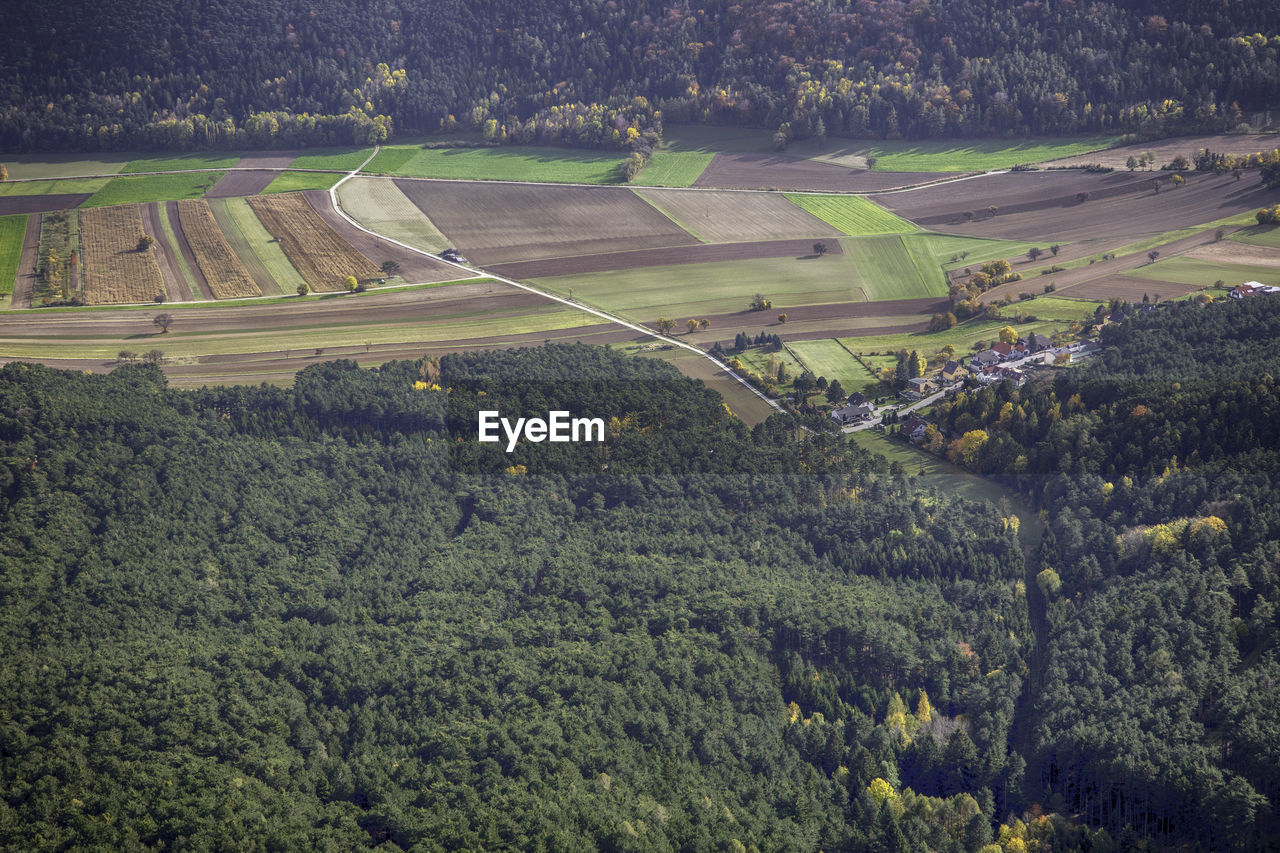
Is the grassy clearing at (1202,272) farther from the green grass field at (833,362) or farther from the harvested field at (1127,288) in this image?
the green grass field at (833,362)

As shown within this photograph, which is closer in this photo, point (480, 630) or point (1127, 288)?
point (480, 630)

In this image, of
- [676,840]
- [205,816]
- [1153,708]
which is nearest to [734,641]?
[676,840]

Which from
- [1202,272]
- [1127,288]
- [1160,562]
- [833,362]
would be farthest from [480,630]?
[1202,272]

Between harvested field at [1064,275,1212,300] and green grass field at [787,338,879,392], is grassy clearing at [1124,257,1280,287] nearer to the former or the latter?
harvested field at [1064,275,1212,300]

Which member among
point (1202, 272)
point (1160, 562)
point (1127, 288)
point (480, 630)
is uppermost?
point (1202, 272)

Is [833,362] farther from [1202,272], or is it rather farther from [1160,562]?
[1202,272]

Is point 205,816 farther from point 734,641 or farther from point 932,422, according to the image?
point 932,422
